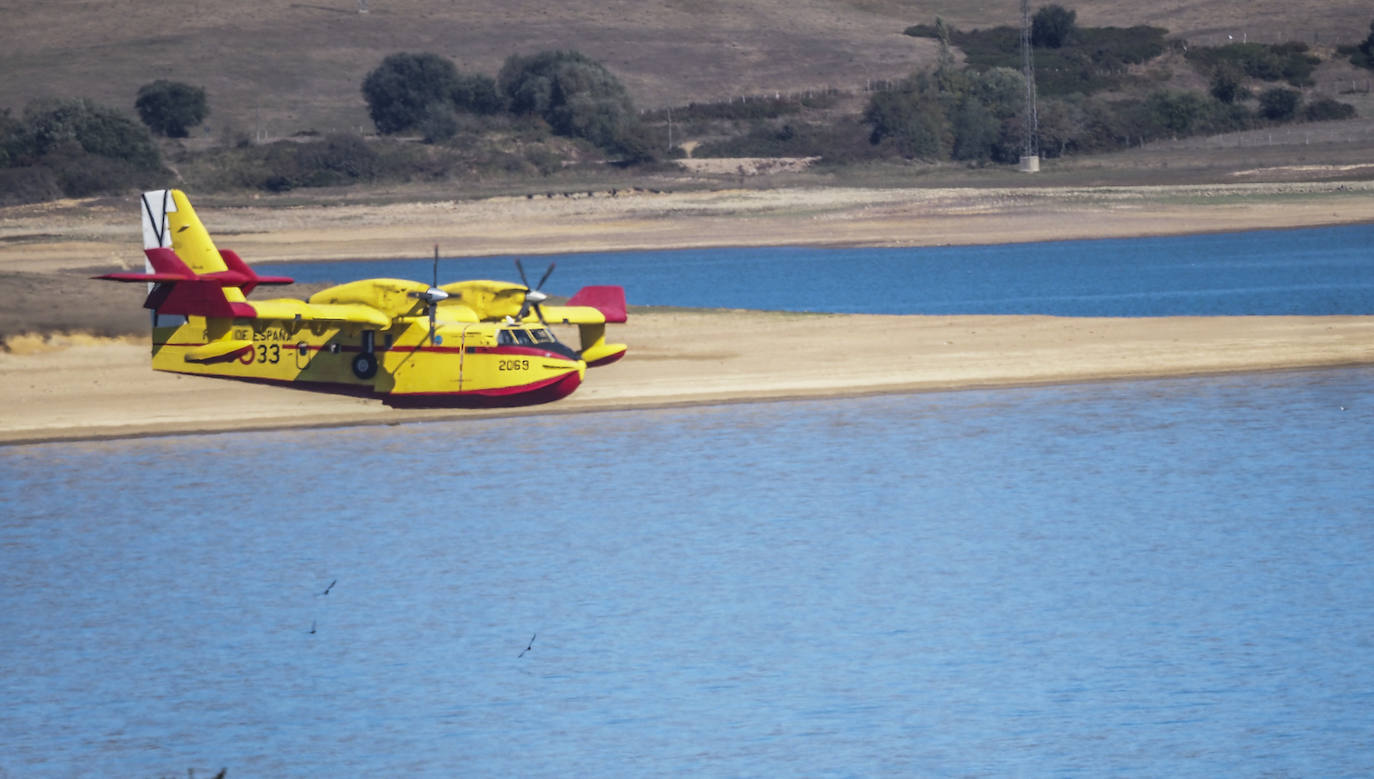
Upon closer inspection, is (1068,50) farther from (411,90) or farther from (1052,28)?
(411,90)

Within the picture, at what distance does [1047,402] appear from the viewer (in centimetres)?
3731

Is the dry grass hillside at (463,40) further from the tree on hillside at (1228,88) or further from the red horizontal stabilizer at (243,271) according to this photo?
the red horizontal stabilizer at (243,271)

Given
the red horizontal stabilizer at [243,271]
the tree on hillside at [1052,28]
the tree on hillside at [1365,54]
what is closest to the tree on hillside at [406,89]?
the tree on hillside at [1052,28]

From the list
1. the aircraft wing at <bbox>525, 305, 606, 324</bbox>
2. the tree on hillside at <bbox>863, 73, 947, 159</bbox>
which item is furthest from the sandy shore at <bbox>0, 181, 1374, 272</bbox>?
the aircraft wing at <bbox>525, 305, 606, 324</bbox>

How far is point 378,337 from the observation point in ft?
109

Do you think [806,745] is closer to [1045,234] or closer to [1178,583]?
[1178,583]

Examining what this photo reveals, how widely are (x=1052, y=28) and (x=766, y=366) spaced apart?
11700 centimetres

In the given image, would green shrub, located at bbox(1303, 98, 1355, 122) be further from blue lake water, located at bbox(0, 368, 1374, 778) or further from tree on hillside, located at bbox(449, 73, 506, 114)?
blue lake water, located at bbox(0, 368, 1374, 778)

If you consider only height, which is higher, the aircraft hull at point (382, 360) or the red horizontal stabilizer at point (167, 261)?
the red horizontal stabilizer at point (167, 261)

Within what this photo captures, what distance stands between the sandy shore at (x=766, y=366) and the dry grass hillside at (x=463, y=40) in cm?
9166

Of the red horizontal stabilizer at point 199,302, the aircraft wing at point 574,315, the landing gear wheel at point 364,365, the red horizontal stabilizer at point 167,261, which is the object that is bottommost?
the landing gear wheel at point 364,365

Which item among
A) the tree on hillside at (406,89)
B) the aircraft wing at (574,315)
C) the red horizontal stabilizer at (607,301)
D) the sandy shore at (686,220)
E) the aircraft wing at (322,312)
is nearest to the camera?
the aircraft wing at (322,312)

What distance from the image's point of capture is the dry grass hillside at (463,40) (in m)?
142

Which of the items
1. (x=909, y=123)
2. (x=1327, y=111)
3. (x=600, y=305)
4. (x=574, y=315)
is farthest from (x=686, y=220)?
(x=1327, y=111)
